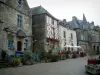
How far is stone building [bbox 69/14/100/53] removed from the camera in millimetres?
45844

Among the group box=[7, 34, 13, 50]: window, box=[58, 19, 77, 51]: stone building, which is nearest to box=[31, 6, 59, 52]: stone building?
box=[58, 19, 77, 51]: stone building

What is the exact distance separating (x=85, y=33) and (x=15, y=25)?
3281 cm

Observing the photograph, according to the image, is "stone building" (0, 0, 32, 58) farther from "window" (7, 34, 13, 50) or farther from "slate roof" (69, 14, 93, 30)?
"slate roof" (69, 14, 93, 30)

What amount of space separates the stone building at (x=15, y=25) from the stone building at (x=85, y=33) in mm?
24204

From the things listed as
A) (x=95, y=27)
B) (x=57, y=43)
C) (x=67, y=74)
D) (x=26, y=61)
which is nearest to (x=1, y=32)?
(x=26, y=61)

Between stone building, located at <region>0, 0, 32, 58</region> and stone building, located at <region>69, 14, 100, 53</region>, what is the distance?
79.4ft

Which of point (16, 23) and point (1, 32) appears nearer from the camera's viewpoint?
point (1, 32)

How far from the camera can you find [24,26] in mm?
23812

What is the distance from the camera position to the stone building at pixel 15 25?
63.3 feet

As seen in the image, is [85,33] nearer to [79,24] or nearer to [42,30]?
[79,24]

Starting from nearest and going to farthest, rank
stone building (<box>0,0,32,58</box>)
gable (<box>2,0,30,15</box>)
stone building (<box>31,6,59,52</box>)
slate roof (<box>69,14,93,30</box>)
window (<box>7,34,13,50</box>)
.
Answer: stone building (<box>0,0,32,58</box>) → window (<box>7,34,13,50</box>) → gable (<box>2,0,30,15</box>) → stone building (<box>31,6,59,52</box>) → slate roof (<box>69,14,93,30</box>)

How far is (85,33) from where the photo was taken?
49250 mm

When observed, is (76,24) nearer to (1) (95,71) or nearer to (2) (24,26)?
(2) (24,26)

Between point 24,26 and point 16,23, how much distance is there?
87.2 inches
